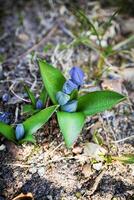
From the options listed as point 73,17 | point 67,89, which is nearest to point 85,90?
point 67,89

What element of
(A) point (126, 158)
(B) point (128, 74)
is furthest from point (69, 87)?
(B) point (128, 74)

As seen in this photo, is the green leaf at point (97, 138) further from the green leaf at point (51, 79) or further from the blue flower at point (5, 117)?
the blue flower at point (5, 117)

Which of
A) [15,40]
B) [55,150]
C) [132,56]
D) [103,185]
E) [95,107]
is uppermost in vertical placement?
[15,40]

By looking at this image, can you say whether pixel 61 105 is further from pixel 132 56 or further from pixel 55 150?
pixel 132 56

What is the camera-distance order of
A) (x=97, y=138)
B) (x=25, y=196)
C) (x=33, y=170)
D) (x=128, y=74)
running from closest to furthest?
(x=25, y=196) < (x=33, y=170) < (x=97, y=138) < (x=128, y=74)

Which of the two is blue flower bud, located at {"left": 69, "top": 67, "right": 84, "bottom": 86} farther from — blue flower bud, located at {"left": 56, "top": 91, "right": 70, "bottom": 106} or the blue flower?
the blue flower

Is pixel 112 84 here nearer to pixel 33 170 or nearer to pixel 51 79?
pixel 51 79

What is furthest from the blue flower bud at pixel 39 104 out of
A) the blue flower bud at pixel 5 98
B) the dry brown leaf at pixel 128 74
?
the dry brown leaf at pixel 128 74

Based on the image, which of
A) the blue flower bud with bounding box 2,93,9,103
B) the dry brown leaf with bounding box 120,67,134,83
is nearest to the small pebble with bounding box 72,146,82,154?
the blue flower bud with bounding box 2,93,9,103
